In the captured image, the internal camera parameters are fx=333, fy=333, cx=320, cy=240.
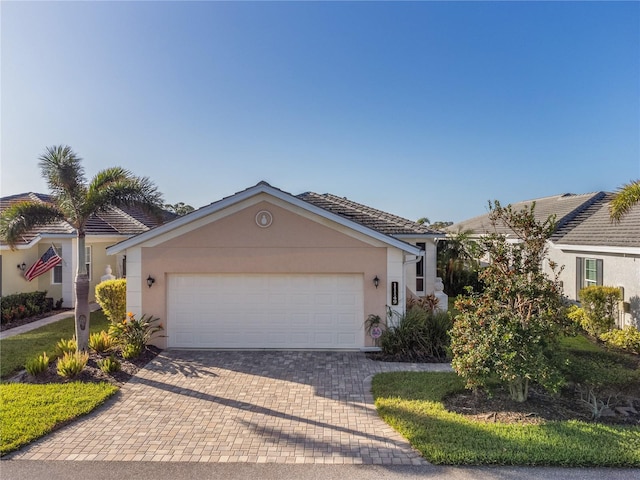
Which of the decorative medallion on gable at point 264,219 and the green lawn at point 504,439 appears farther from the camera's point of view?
the decorative medallion on gable at point 264,219

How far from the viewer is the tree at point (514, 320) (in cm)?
658

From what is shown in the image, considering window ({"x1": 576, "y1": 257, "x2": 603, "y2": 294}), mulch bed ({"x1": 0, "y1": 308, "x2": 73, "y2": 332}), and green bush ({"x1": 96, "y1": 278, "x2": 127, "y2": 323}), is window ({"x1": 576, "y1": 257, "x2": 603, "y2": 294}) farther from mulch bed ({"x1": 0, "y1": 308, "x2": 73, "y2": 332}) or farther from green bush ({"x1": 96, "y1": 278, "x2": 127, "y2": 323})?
mulch bed ({"x1": 0, "y1": 308, "x2": 73, "y2": 332})

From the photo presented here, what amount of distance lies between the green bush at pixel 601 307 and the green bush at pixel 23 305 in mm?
23658

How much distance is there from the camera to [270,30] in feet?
42.4

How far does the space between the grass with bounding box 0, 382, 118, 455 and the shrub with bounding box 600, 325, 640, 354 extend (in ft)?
51.3

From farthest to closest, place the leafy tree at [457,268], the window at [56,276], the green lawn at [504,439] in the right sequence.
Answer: the leafy tree at [457,268] → the window at [56,276] → the green lawn at [504,439]

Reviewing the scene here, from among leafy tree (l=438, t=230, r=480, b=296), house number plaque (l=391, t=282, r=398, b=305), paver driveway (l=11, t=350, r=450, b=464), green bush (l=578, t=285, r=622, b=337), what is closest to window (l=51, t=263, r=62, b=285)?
paver driveway (l=11, t=350, r=450, b=464)

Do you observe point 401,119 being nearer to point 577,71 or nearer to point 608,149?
point 577,71

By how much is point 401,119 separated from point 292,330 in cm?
1211

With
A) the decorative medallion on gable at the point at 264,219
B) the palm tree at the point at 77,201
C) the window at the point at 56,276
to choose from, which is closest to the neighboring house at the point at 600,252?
the decorative medallion on gable at the point at 264,219

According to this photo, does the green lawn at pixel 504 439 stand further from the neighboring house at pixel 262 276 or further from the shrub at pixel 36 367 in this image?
the shrub at pixel 36 367

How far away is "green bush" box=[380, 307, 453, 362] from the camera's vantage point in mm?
10250

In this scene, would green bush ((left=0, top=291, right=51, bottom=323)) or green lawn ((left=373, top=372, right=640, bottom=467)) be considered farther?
green bush ((left=0, top=291, right=51, bottom=323))

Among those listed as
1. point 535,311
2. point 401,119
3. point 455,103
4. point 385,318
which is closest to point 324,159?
point 401,119
